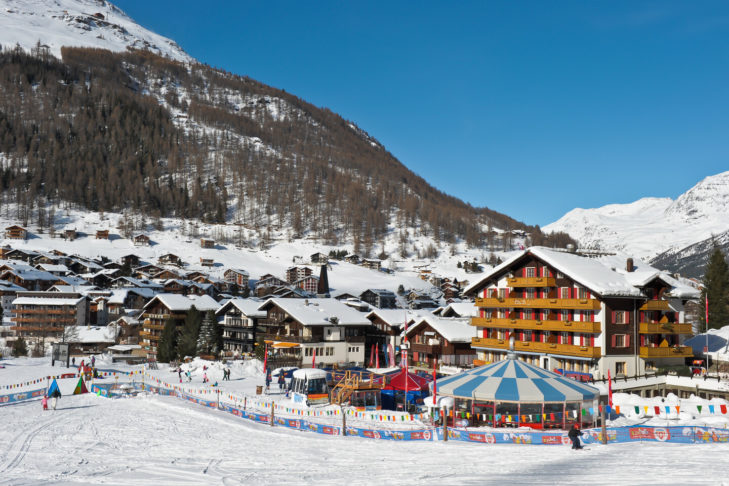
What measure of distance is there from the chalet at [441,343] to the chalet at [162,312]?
3375cm

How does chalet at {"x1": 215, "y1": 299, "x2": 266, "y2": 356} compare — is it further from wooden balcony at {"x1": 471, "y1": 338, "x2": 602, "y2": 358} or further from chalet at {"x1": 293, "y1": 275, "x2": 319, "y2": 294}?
chalet at {"x1": 293, "y1": 275, "x2": 319, "y2": 294}

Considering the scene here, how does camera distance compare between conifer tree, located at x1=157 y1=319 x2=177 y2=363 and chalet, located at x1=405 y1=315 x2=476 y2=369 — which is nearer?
chalet, located at x1=405 y1=315 x2=476 y2=369

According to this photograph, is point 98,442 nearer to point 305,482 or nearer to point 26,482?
point 26,482

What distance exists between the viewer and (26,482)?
16.8 metres

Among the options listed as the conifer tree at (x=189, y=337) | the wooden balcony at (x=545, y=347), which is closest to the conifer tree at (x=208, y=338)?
the conifer tree at (x=189, y=337)

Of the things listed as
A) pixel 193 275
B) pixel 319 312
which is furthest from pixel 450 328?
pixel 193 275

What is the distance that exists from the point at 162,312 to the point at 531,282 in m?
53.4

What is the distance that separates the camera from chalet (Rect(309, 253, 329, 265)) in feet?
493

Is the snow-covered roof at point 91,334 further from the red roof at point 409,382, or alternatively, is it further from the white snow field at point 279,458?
the red roof at point 409,382

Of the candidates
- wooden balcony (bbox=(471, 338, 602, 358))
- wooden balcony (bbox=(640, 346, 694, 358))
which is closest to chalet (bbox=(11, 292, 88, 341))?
wooden balcony (bbox=(471, 338, 602, 358))

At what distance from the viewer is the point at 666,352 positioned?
1523 inches

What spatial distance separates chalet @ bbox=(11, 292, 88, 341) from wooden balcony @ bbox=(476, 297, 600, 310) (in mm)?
61831

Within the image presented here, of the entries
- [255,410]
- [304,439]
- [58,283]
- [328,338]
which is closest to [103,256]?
[58,283]

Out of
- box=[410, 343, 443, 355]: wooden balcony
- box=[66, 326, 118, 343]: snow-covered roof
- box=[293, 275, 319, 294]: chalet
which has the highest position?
box=[293, 275, 319, 294]: chalet
